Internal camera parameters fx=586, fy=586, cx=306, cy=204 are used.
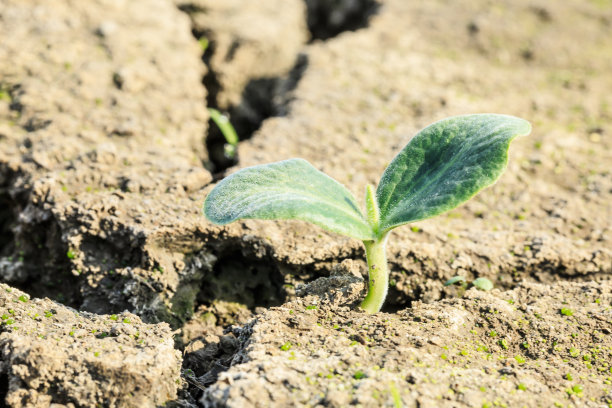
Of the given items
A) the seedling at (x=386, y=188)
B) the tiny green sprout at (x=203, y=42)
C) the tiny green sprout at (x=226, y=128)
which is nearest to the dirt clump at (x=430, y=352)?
the seedling at (x=386, y=188)

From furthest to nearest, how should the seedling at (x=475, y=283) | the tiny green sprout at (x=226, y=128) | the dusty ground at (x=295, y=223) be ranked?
the tiny green sprout at (x=226, y=128)
the seedling at (x=475, y=283)
the dusty ground at (x=295, y=223)

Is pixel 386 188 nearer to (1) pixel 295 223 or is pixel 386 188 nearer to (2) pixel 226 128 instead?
(1) pixel 295 223

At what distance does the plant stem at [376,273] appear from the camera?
1.59 metres

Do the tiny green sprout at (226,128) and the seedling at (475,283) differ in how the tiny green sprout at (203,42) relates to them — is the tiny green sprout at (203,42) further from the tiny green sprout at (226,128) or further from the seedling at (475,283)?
the seedling at (475,283)

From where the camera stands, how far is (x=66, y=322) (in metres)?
1.58

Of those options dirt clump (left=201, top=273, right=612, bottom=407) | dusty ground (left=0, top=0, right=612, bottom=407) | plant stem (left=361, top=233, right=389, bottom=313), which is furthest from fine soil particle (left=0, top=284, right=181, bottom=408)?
plant stem (left=361, top=233, right=389, bottom=313)

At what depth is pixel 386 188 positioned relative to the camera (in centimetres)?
162

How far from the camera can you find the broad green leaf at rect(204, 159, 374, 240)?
135 cm

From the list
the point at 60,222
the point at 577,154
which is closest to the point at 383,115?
the point at 577,154

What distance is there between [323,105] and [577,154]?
45.1 inches

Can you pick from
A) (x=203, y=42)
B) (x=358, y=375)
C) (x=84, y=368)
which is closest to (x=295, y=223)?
(x=358, y=375)

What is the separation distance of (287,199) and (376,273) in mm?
389

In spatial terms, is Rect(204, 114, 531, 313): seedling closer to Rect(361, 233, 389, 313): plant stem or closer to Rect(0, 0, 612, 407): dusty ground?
Rect(361, 233, 389, 313): plant stem

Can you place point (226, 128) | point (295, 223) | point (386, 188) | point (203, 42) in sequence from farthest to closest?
point (203, 42)
point (226, 128)
point (295, 223)
point (386, 188)
